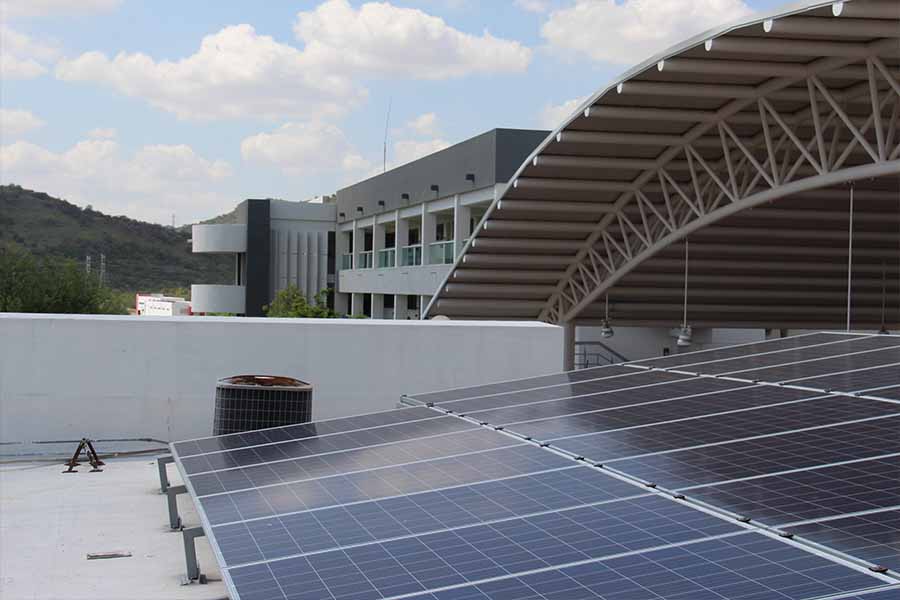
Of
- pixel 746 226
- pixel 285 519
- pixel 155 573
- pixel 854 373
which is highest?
pixel 746 226

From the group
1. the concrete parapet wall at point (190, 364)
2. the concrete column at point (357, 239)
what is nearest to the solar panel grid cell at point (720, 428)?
the concrete parapet wall at point (190, 364)

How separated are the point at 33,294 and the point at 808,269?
44.1m

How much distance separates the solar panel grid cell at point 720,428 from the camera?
26.0 feet

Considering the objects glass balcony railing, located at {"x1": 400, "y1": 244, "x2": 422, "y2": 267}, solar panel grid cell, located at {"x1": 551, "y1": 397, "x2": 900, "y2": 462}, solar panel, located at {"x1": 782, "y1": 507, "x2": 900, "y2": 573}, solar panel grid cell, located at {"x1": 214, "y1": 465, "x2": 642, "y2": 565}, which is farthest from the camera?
glass balcony railing, located at {"x1": 400, "y1": 244, "x2": 422, "y2": 267}

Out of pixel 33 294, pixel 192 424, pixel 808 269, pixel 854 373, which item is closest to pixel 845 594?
pixel 854 373

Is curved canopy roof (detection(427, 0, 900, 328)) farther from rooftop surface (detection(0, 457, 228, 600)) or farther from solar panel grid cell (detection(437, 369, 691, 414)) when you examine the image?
rooftop surface (detection(0, 457, 228, 600))

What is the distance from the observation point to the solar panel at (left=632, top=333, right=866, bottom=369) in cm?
1302

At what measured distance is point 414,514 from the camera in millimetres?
6781

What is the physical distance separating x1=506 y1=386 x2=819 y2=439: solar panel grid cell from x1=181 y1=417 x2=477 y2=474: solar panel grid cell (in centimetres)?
83

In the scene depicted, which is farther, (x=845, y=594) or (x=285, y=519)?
(x=285, y=519)

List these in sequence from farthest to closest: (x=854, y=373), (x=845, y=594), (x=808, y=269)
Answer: (x=808, y=269) → (x=854, y=373) → (x=845, y=594)

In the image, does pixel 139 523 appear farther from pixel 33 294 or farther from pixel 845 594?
pixel 33 294

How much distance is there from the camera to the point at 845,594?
453 centimetres

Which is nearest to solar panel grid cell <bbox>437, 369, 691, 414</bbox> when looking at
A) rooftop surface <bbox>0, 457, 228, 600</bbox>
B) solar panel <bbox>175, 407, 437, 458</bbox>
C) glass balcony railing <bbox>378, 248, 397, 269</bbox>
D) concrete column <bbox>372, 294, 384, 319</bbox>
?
solar panel <bbox>175, 407, 437, 458</bbox>
